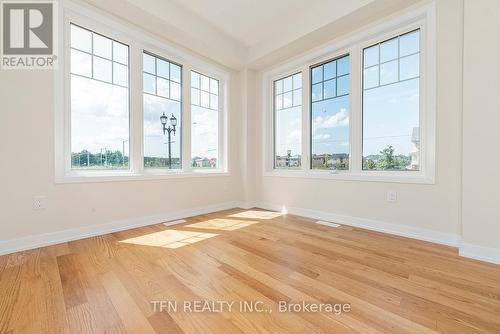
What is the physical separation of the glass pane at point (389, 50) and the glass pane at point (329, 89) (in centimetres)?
70

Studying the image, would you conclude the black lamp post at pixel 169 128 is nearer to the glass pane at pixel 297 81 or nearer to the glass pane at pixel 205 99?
the glass pane at pixel 205 99

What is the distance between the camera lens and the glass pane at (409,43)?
2.66 metres

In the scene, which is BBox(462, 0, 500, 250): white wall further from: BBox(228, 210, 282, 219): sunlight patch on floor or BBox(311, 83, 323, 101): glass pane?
BBox(228, 210, 282, 219): sunlight patch on floor

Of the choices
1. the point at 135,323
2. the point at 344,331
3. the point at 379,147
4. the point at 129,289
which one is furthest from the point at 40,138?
the point at 379,147

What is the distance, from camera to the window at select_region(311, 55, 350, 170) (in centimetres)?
332

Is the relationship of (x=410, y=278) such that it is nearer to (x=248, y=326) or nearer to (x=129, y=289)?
(x=248, y=326)

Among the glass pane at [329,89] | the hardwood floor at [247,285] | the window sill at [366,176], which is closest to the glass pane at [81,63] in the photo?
the hardwood floor at [247,285]

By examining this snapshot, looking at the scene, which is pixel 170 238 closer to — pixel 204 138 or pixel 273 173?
pixel 204 138

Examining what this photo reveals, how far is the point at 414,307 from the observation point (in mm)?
1340

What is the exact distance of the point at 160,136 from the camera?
3.43m

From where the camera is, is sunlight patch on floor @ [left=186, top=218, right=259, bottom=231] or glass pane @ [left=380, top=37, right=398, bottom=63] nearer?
glass pane @ [left=380, top=37, right=398, bottom=63]

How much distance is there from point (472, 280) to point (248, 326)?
1.78m
